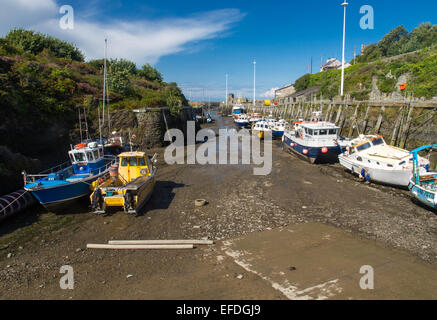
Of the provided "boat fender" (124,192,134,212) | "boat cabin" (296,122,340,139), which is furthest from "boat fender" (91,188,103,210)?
"boat cabin" (296,122,340,139)

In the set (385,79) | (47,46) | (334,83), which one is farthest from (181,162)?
(334,83)

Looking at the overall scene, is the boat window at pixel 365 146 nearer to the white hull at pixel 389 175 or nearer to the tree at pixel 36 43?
the white hull at pixel 389 175

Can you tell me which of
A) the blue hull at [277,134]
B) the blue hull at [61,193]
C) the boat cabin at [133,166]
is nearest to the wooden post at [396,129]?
the blue hull at [277,134]

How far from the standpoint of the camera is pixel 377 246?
8.94 m

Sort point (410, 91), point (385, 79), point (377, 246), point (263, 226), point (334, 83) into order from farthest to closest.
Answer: point (334, 83), point (385, 79), point (410, 91), point (263, 226), point (377, 246)

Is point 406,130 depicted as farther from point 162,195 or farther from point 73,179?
point 73,179

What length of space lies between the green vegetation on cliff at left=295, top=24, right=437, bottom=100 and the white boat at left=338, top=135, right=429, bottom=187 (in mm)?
12672

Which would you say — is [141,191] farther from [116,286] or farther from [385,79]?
[385,79]

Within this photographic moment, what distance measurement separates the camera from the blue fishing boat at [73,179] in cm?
1182

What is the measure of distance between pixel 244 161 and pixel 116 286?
18504 millimetres

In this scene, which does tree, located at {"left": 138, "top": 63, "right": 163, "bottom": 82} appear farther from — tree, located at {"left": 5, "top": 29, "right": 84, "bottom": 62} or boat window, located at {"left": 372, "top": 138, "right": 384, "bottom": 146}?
boat window, located at {"left": 372, "top": 138, "right": 384, "bottom": 146}

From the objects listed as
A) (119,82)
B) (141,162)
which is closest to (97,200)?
(141,162)

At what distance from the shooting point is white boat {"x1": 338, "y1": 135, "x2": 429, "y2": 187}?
14617 mm

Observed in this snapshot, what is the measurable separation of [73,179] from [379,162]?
17.3 meters
